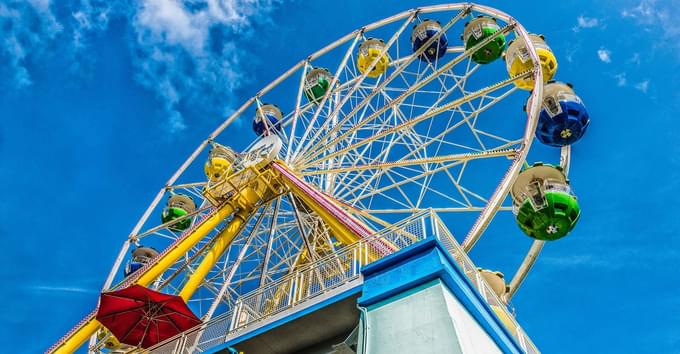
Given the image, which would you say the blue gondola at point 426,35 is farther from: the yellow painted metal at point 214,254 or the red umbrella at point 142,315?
the red umbrella at point 142,315

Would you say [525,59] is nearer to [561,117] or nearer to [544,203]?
[561,117]

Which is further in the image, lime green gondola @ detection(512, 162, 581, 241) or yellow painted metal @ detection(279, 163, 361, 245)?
lime green gondola @ detection(512, 162, 581, 241)

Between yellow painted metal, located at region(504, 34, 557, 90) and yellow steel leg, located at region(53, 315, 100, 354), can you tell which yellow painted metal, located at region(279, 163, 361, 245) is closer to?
yellow steel leg, located at region(53, 315, 100, 354)

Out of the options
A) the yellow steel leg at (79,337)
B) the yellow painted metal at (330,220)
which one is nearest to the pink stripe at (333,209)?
the yellow painted metal at (330,220)

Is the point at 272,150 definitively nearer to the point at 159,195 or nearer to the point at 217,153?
the point at 217,153

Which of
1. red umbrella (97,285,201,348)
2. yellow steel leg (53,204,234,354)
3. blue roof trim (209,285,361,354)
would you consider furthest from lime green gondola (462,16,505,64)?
blue roof trim (209,285,361,354)

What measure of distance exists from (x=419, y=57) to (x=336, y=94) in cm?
322

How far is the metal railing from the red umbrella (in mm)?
2608

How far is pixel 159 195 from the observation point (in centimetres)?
1912

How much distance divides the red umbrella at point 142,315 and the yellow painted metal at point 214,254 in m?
0.87

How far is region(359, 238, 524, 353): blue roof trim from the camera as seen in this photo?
6086 millimetres

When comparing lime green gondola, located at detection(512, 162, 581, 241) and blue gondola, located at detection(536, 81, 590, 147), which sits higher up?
blue gondola, located at detection(536, 81, 590, 147)

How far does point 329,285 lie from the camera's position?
753 centimetres

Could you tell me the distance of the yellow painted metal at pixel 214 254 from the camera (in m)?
13.1
